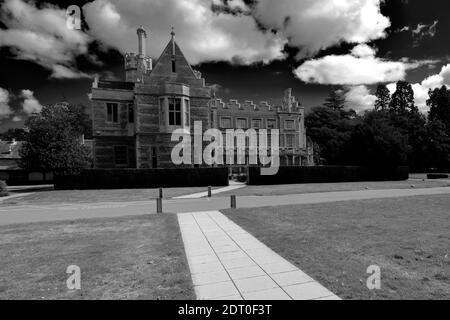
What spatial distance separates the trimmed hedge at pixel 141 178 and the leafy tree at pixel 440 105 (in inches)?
2345

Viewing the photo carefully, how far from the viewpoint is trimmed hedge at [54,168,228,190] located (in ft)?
87.7

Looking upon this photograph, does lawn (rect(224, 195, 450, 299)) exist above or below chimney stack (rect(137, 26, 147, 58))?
below

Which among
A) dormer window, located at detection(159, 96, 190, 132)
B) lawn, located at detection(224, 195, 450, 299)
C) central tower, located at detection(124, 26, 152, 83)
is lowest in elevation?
lawn, located at detection(224, 195, 450, 299)

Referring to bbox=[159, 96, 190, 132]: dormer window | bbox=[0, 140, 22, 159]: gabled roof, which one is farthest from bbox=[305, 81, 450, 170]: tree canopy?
bbox=[0, 140, 22, 159]: gabled roof

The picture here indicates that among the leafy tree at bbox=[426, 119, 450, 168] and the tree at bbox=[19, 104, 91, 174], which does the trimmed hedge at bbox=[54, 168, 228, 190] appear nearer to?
the tree at bbox=[19, 104, 91, 174]

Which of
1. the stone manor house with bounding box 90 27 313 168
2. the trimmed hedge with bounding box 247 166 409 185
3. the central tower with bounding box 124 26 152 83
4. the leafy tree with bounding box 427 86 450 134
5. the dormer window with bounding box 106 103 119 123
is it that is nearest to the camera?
the stone manor house with bounding box 90 27 313 168

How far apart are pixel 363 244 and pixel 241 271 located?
12.9 ft

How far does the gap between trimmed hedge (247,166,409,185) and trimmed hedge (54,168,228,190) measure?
15.1 feet

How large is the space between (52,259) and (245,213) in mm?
8009

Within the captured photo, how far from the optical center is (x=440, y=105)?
64438 mm

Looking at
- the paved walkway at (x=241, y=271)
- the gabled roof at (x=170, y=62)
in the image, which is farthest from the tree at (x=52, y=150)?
the paved walkway at (x=241, y=271)
